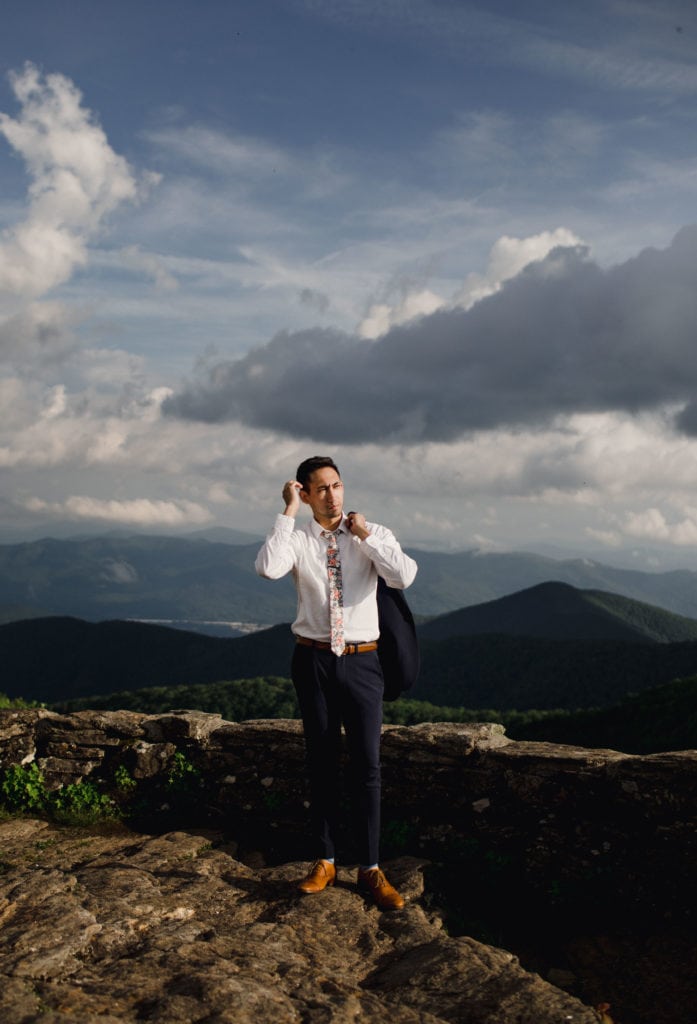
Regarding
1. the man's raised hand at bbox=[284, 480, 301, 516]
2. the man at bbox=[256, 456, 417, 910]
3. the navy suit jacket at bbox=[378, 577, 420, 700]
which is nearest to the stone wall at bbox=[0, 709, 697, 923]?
the man at bbox=[256, 456, 417, 910]

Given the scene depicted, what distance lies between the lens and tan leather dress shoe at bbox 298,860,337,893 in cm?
512

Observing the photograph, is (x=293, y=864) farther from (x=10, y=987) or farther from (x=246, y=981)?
(x=10, y=987)

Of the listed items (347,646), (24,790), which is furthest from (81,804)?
(347,646)

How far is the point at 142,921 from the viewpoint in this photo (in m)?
4.57

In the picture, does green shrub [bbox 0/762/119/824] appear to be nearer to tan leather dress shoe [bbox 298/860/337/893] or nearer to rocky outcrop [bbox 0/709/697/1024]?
rocky outcrop [bbox 0/709/697/1024]

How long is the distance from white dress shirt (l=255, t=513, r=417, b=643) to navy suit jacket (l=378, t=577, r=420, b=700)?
13 cm

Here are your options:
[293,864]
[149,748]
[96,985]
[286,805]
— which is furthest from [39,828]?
[96,985]

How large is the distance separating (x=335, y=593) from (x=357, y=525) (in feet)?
1.66

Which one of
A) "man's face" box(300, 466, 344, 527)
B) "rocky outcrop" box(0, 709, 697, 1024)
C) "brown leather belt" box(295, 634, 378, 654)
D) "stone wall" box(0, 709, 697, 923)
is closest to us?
"rocky outcrop" box(0, 709, 697, 1024)

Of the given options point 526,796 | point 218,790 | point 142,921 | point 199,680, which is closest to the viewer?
point 142,921

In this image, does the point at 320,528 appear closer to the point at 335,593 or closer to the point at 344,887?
the point at 335,593

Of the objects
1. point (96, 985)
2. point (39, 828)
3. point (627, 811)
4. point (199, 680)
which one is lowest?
point (199, 680)

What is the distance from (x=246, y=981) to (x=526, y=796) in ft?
11.0

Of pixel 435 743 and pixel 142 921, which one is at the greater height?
pixel 435 743
